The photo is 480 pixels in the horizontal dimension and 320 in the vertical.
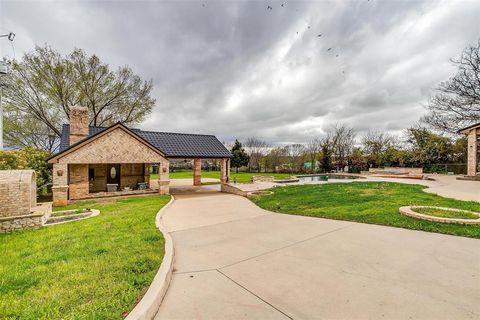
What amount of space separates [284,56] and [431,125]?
891 inches

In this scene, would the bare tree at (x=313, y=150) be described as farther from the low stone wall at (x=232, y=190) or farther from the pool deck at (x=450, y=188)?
the low stone wall at (x=232, y=190)

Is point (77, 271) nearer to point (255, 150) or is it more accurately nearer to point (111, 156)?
point (111, 156)

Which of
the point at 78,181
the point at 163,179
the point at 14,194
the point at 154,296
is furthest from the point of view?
the point at 163,179

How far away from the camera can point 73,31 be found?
48.2 ft

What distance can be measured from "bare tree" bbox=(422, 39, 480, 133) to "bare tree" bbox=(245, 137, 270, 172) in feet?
89.7

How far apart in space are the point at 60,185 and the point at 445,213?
59.9 feet

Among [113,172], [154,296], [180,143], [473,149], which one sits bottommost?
[154,296]

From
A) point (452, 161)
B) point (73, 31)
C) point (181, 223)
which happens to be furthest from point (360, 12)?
point (452, 161)

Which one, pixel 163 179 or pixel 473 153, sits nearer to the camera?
pixel 163 179

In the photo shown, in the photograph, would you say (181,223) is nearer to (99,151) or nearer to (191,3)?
(99,151)

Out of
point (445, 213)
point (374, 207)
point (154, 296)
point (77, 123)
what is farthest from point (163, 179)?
point (445, 213)

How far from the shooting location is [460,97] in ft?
71.6

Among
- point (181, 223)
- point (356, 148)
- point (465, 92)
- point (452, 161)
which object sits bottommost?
point (181, 223)

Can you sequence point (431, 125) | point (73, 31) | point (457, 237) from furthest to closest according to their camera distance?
point (431, 125)
point (73, 31)
point (457, 237)
